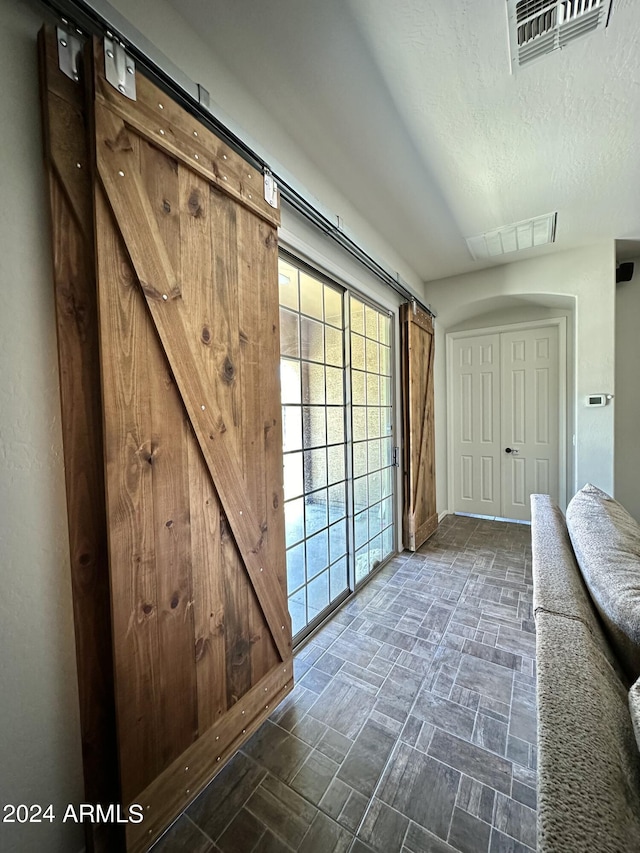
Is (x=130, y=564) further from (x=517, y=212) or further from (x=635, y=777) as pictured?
(x=517, y=212)

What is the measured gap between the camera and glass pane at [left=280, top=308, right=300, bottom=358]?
1.95 m

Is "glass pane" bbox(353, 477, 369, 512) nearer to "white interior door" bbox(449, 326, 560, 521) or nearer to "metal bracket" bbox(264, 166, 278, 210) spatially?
"metal bracket" bbox(264, 166, 278, 210)

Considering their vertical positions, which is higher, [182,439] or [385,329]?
[385,329]

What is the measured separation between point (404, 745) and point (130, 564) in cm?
140

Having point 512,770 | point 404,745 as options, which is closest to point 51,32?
point 404,745

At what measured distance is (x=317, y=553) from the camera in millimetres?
2250

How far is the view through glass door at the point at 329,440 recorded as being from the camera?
2.03 meters

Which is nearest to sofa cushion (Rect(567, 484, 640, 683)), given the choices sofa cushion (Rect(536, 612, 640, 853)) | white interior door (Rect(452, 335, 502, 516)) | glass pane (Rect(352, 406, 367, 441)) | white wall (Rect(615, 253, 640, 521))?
sofa cushion (Rect(536, 612, 640, 853))

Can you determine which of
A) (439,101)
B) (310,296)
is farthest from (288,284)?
(439,101)

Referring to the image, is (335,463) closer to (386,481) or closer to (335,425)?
(335,425)

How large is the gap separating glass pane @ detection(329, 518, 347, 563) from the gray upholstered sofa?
136 centimetres

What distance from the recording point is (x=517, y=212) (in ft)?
8.54

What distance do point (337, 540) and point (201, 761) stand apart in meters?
1.42

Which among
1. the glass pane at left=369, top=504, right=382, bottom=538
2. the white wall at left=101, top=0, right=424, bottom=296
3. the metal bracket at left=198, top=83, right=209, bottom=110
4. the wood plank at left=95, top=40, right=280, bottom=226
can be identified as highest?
the white wall at left=101, top=0, right=424, bottom=296
